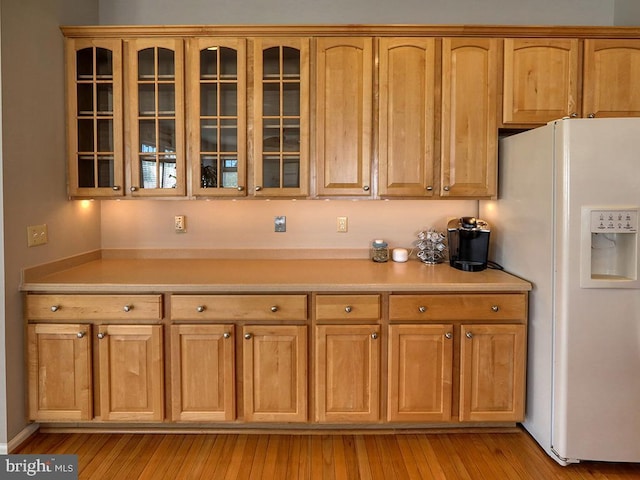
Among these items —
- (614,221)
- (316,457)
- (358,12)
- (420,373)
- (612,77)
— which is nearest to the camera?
(614,221)

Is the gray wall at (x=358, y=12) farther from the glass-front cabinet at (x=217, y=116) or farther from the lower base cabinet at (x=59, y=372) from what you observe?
the lower base cabinet at (x=59, y=372)

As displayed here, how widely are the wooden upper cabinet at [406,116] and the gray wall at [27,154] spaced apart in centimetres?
187

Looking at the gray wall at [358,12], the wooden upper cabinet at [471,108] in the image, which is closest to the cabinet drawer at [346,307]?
the wooden upper cabinet at [471,108]

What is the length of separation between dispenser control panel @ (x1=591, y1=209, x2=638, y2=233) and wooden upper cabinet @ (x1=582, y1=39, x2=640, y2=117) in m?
0.86

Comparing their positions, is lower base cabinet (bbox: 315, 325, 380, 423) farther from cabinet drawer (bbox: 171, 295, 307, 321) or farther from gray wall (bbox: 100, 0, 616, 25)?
gray wall (bbox: 100, 0, 616, 25)

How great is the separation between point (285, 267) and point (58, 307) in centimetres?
122

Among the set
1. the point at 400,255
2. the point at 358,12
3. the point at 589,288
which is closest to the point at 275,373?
the point at 400,255

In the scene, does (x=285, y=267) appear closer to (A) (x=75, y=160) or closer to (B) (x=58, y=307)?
(B) (x=58, y=307)

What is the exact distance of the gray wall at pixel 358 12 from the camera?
2.75m

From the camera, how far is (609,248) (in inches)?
74.9

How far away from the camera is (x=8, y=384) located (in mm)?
2021

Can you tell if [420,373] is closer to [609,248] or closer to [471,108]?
[609,248]

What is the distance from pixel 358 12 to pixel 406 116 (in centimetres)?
93

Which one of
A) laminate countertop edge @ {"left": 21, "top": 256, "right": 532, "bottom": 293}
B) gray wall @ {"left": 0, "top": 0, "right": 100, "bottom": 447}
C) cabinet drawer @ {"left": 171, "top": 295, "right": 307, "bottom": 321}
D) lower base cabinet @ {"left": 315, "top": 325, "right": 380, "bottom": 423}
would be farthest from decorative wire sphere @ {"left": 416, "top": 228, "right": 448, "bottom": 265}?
gray wall @ {"left": 0, "top": 0, "right": 100, "bottom": 447}
